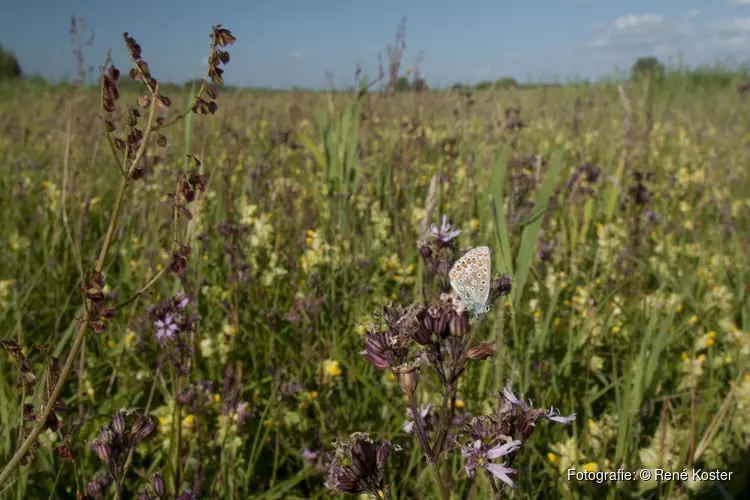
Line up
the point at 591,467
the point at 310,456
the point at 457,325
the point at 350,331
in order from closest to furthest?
the point at 457,325
the point at 591,467
the point at 310,456
the point at 350,331

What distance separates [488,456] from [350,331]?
1.63m

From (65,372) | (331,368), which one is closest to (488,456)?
(65,372)

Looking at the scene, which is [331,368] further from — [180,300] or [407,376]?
[407,376]

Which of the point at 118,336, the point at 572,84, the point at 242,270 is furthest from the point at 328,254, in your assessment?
the point at 572,84

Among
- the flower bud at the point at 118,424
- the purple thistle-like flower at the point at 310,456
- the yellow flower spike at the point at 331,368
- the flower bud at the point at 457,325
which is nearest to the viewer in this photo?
the flower bud at the point at 457,325

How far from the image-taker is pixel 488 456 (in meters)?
0.86

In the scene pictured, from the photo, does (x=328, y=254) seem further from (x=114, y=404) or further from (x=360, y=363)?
(x=114, y=404)

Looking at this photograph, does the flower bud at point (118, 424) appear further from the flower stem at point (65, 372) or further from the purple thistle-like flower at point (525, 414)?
the purple thistle-like flower at point (525, 414)

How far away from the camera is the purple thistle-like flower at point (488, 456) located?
2.76ft

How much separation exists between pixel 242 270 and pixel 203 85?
1542mm

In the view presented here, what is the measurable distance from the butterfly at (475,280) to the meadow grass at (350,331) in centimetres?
49

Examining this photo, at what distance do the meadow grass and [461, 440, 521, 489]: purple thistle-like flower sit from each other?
518mm

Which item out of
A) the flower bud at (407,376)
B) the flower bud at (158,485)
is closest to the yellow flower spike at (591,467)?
the flower bud at (407,376)

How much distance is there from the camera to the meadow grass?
1.67 meters
